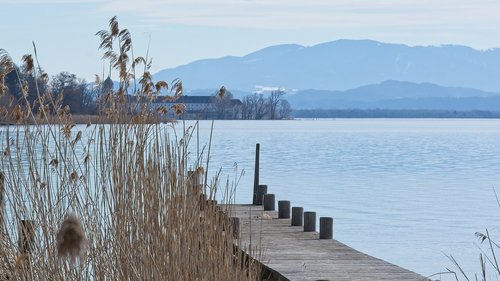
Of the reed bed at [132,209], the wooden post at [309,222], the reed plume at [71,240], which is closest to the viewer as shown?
the reed plume at [71,240]

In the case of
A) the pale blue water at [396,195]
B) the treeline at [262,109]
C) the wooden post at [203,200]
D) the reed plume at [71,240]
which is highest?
the reed plume at [71,240]

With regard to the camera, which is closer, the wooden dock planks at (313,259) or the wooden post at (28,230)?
the wooden post at (28,230)

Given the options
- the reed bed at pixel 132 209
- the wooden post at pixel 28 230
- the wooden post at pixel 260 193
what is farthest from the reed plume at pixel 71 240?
the wooden post at pixel 260 193

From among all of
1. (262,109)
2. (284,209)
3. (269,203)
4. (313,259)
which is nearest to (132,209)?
(313,259)

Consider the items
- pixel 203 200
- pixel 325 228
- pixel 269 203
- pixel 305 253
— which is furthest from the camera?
pixel 269 203

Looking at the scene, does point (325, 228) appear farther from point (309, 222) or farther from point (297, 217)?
point (297, 217)

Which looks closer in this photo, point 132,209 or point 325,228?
point 132,209

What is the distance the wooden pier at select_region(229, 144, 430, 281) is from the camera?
9.30m

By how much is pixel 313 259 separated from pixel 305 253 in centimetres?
50

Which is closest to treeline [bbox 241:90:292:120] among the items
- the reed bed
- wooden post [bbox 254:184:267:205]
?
wooden post [bbox 254:184:267:205]

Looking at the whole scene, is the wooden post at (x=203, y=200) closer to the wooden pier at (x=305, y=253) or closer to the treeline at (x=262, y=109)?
the wooden pier at (x=305, y=253)

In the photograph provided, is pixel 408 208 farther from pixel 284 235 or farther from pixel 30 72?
pixel 30 72

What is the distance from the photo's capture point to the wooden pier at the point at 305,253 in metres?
9.30

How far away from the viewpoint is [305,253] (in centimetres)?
1093
